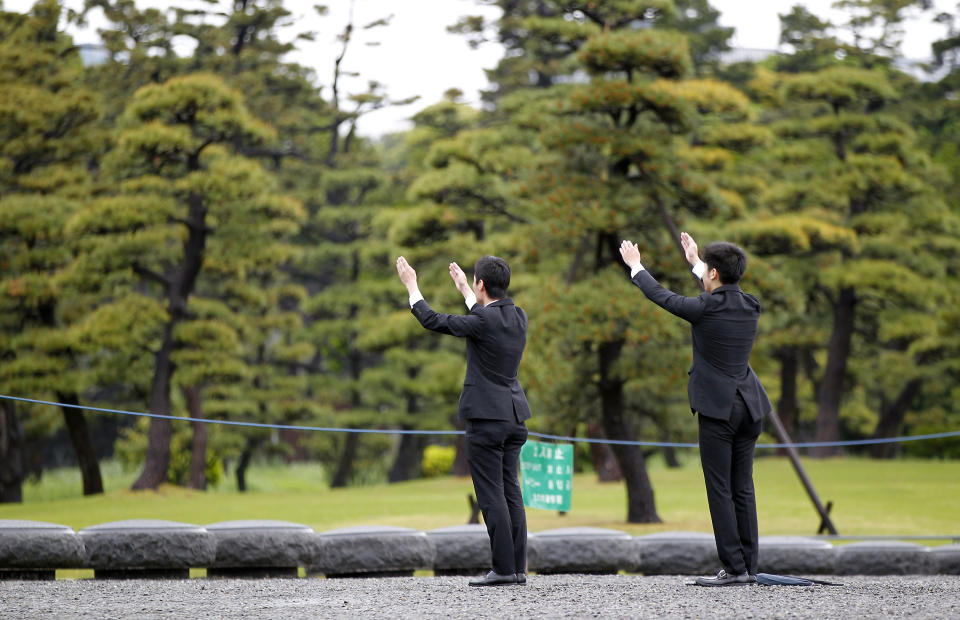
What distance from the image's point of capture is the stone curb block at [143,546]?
221 inches

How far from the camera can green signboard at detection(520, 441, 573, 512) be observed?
743 centimetres

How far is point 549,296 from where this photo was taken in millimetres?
10812

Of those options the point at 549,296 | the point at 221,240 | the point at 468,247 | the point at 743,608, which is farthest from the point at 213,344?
the point at 743,608

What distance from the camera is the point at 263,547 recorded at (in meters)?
5.96

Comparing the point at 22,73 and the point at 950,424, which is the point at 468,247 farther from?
the point at 950,424

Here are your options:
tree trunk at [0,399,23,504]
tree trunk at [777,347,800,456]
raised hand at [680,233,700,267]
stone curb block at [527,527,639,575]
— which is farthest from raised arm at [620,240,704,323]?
tree trunk at [777,347,800,456]

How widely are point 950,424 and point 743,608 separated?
19.6 m

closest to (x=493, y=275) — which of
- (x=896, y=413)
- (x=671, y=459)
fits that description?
(x=671, y=459)

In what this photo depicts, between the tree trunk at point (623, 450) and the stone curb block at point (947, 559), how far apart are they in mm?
4782

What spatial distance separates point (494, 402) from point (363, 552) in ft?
6.25

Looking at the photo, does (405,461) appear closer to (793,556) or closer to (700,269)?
(793,556)

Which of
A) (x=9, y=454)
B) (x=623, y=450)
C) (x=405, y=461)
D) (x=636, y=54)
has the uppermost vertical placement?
(x=636, y=54)

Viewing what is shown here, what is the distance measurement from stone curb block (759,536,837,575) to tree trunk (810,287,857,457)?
13676 mm

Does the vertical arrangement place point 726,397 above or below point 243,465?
above
